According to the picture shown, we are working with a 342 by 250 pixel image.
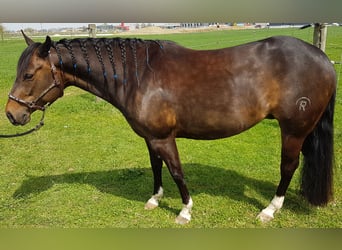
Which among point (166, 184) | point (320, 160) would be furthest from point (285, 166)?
point (166, 184)

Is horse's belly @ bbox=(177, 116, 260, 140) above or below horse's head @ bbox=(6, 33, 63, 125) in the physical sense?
below

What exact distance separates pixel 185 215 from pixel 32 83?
215 centimetres

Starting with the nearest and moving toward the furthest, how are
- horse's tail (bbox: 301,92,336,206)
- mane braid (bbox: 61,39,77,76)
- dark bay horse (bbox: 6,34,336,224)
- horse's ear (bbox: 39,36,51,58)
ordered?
1. horse's ear (bbox: 39,36,51,58)
2. dark bay horse (bbox: 6,34,336,224)
3. mane braid (bbox: 61,39,77,76)
4. horse's tail (bbox: 301,92,336,206)

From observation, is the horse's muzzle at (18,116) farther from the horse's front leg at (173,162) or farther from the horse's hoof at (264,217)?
the horse's hoof at (264,217)

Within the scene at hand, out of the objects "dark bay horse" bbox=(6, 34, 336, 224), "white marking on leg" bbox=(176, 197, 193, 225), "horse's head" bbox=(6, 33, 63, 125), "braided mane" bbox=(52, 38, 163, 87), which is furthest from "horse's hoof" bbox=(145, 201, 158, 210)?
"horse's head" bbox=(6, 33, 63, 125)

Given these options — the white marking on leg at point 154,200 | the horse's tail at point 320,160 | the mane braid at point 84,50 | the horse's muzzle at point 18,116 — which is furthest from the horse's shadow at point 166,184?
the mane braid at point 84,50

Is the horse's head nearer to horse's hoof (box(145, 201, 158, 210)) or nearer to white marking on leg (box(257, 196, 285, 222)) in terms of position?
horse's hoof (box(145, 201, 158, 210))

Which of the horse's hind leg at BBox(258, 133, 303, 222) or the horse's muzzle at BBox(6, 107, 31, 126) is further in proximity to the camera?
the horse's hind leg at BBox(258, 133, 303, 222)

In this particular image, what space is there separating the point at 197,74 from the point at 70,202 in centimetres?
233

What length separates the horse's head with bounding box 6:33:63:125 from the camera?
9.53ft

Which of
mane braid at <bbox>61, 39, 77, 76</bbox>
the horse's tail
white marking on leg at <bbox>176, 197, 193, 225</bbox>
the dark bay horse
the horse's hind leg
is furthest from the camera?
white marking on leg at <bbox>176, 197, 193, 225</bbox>

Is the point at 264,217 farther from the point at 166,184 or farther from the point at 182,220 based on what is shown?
the point at 166,184

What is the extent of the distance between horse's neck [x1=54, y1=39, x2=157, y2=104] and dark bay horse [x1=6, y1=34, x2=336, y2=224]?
0.01 metres
